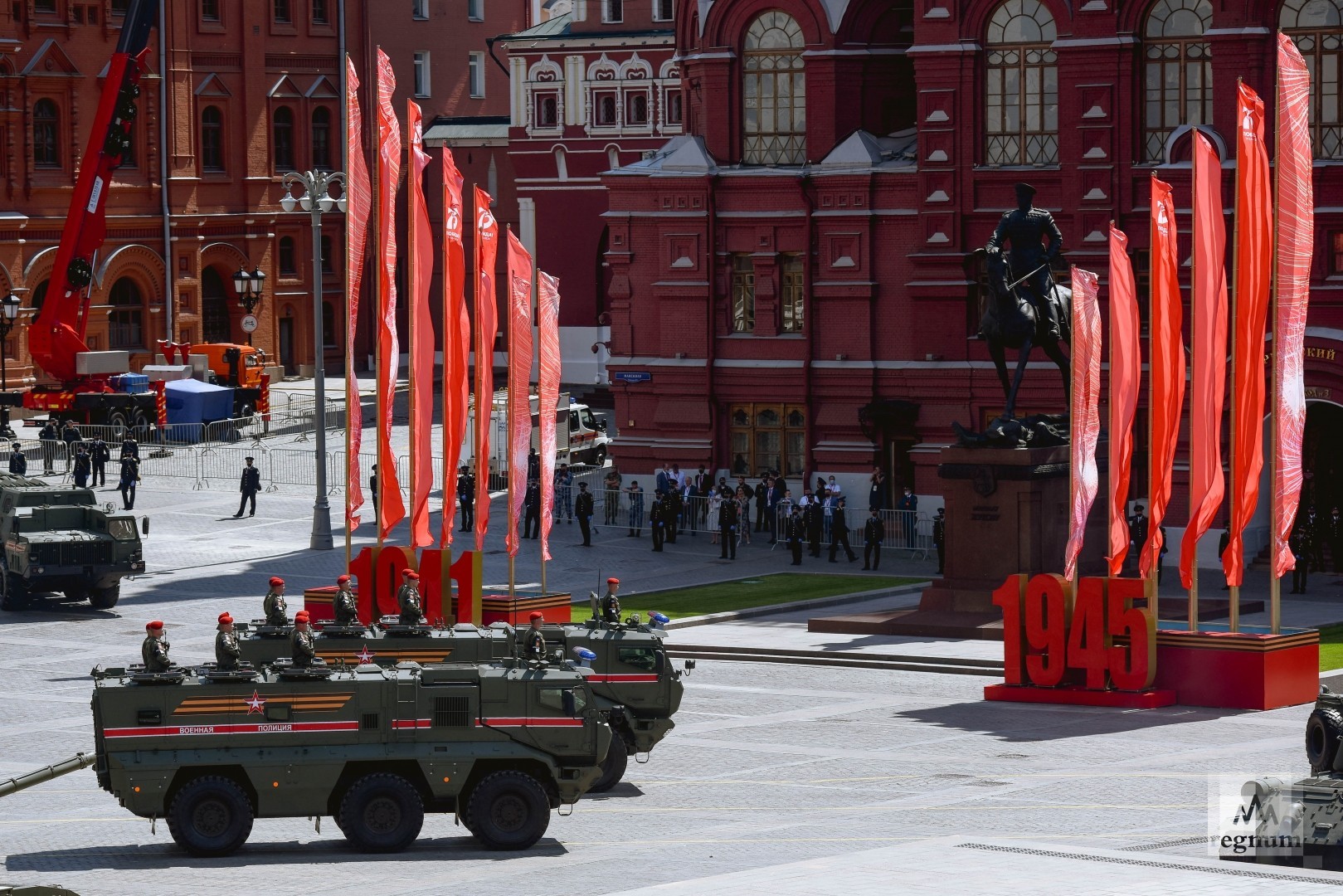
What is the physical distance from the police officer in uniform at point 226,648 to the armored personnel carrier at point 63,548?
18.8m

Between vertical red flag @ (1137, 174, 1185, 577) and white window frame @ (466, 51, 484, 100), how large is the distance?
69625 mm

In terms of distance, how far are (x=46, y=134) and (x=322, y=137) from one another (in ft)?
41.9

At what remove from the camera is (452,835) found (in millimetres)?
29500

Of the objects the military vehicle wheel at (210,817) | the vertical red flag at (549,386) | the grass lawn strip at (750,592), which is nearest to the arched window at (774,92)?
the grass lawn strip at (750,592)

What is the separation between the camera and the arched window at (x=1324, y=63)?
56.1 m

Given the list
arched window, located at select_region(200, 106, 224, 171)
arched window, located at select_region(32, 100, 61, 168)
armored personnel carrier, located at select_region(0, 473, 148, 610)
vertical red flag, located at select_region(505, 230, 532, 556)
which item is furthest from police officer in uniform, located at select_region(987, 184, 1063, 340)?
arched window, located at select_region(200, 106, 224, 171)

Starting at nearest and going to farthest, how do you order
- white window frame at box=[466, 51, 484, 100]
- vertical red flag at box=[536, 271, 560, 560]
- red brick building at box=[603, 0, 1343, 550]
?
vertical red flag at box=[536, 271, 560, 560] → red brick building at box=[603, 0, 1343, 550] → white window frame at box=[466, 51, 484, 100]

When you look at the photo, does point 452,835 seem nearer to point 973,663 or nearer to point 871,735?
point 871,735

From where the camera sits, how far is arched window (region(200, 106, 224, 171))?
9306 centimetres

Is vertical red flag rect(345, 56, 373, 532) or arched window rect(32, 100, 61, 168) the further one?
arched window rect(32, 100, 61, 168)

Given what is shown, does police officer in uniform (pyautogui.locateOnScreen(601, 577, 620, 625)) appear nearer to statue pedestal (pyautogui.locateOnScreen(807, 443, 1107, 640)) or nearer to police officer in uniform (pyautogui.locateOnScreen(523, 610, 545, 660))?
police officer in uniform (pyautogui.locateOnScreen(523, 610, 545, 660))

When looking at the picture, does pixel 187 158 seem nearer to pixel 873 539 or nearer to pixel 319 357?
pixel 319 357

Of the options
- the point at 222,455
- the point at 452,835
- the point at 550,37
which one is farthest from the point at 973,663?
the point at 550,37

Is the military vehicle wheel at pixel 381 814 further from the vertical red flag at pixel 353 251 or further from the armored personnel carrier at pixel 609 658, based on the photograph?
the vertical red flag at pixel 353 251
